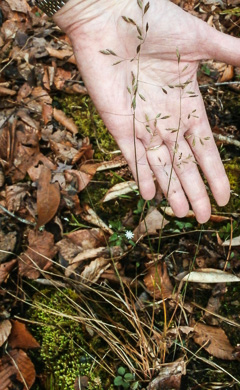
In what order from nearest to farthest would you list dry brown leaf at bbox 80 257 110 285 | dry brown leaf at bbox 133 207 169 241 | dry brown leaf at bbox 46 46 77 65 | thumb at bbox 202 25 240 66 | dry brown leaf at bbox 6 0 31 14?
1. thumb at bbox 202 25 240 66
2. dry brown leaf at bbox 80 257 110 285
3. dry brown leaf at bbox 133 207 169 241
4. dry brown leaf at bbox 46 46 77 65
5. dry brown leaf at bbox 6 0 31 14

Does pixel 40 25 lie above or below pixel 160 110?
above

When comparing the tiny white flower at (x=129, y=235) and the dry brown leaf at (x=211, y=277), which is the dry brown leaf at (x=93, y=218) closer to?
the tiny white flower at (x=129, y=235)

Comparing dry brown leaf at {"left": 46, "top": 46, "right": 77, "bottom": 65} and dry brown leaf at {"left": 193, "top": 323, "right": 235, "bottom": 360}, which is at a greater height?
dry brown leaf at {"left": 46, "top": 46, "right": 77, "bottom": 65}

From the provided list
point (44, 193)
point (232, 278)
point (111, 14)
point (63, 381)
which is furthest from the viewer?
point (44, 193)

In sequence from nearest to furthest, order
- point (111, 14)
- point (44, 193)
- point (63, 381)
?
point (63, 381)
point (111, 14)
point (44, 193)

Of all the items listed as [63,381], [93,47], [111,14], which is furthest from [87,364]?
[111,14]

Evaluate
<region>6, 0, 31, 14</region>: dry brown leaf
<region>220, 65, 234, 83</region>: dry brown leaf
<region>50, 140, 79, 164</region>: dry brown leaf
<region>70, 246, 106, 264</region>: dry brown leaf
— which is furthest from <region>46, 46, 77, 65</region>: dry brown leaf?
<region>70, 246, 106, 264</region>: dry brown leaf

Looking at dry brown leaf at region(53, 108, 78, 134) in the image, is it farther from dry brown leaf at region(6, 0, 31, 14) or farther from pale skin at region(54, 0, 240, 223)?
dry brown leaf at region(6, 0, 31, 14)

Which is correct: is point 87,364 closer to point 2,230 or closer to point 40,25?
point 2,230
